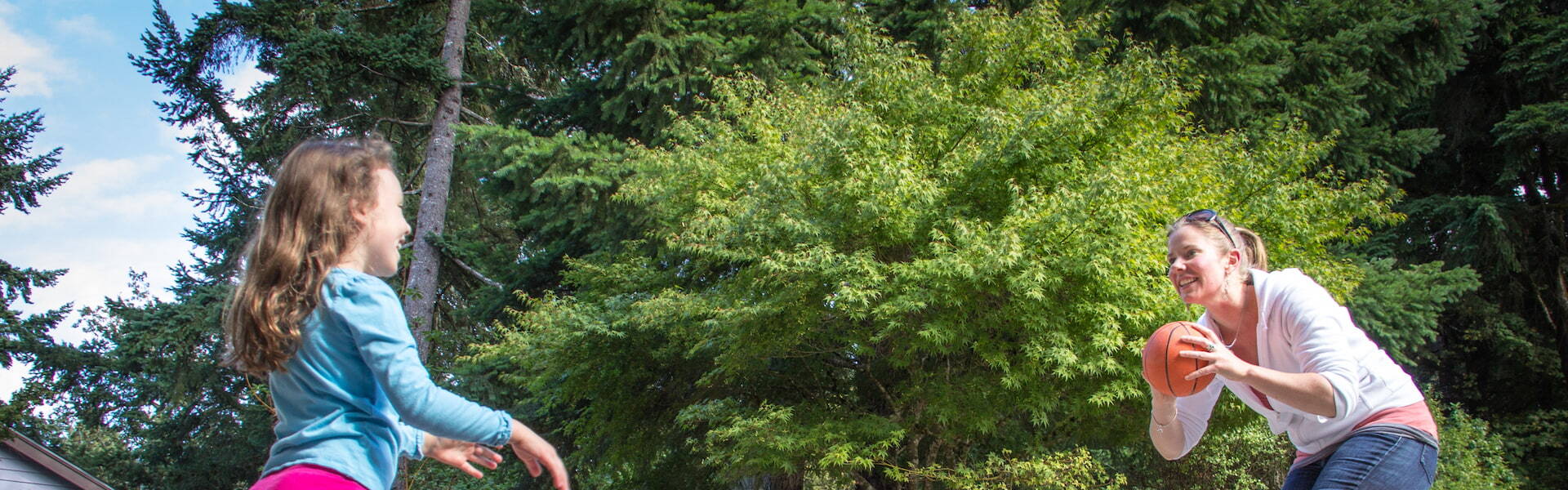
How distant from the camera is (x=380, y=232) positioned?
6.17 ft

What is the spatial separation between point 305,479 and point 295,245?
42 centimetres

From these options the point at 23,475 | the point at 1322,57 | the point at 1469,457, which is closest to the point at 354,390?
the point at 23,475

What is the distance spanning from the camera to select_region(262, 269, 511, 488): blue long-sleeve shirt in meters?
1.66

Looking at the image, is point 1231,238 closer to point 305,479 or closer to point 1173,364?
point 1173,364

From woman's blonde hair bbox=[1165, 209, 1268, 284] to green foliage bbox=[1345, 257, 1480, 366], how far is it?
34.6ft

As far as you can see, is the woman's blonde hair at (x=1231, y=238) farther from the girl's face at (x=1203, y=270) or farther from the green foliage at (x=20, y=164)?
the green foliage at (x=20, y=164)

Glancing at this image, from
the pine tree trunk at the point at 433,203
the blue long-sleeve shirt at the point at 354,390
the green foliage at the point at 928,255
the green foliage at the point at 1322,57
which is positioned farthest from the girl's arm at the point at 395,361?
the pine tree trunk at the point at 433,203

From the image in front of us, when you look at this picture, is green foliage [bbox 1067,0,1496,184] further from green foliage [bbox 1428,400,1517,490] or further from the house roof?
the house roof

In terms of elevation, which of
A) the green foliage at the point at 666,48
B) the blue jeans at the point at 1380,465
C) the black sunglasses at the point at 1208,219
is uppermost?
the green foliage at the point at 666,48

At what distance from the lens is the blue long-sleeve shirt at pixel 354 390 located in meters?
1.66

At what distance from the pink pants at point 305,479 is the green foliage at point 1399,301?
41.3 ft

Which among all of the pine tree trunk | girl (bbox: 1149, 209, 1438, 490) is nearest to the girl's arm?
girl (bbox: 1149, 209, 1438, 490)

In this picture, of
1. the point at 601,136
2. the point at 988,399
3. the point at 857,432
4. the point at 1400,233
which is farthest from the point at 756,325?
the point at 1400,233

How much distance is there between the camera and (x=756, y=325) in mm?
9852
